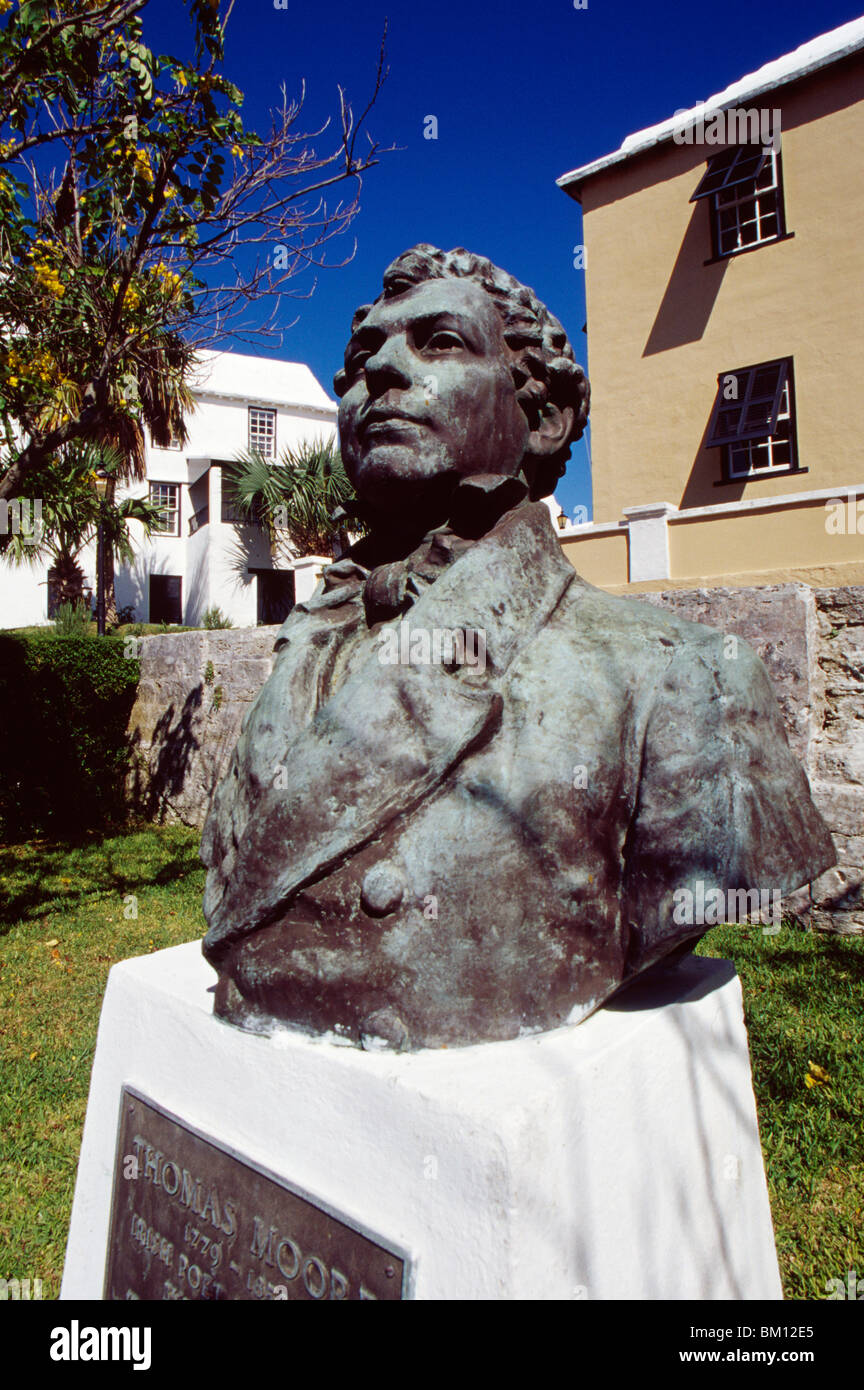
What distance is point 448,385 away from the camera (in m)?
1.93

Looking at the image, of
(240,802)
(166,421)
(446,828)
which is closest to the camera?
(446,828)

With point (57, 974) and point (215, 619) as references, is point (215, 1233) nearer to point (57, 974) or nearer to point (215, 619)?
point (57, 974)

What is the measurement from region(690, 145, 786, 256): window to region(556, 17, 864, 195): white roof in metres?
0.74

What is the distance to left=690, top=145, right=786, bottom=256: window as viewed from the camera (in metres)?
12.1

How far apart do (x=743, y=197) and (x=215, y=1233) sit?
14.1 metres

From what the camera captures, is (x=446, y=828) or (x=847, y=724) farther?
(x=847, y=724)

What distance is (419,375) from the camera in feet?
6.37

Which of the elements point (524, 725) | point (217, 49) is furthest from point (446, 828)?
point (217, 49)

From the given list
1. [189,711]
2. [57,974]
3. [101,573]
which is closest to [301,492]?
[101,573]

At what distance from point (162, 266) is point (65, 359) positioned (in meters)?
2.01

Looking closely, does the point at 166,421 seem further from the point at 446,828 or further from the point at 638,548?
the point at 446,828

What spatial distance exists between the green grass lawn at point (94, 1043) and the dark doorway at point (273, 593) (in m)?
16.9

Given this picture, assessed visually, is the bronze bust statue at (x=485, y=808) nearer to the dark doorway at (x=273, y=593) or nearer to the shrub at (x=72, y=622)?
the shrub at (x=72, y=622)

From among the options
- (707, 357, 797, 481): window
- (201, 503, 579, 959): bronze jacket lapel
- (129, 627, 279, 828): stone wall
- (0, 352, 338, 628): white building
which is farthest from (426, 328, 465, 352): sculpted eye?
(0, 352, 338, 628): white building
